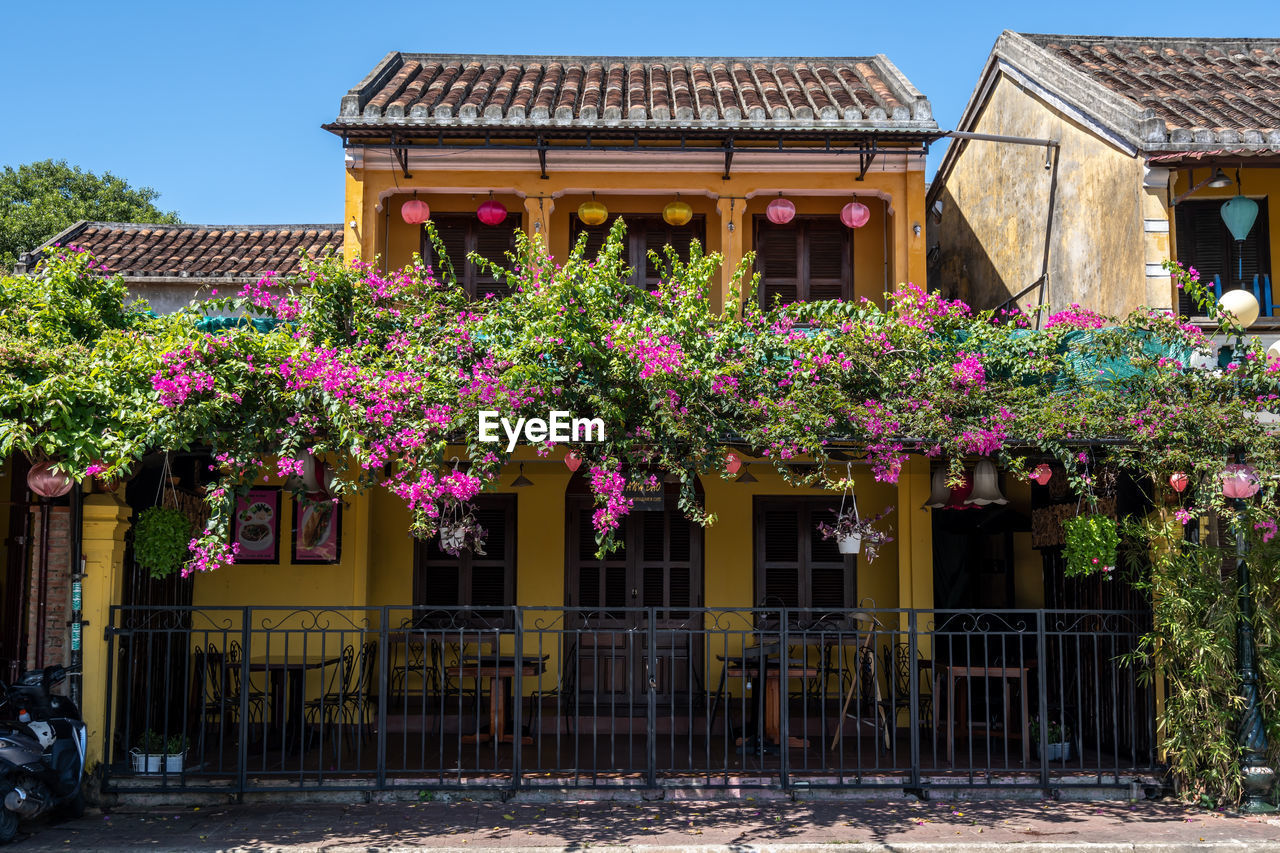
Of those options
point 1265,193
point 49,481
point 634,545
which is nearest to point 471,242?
point 634,545

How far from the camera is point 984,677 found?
10219mm

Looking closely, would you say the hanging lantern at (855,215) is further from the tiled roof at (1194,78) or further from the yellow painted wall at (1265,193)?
the yellow painted wall at (1265,193)

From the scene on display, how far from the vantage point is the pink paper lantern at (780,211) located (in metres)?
12.0

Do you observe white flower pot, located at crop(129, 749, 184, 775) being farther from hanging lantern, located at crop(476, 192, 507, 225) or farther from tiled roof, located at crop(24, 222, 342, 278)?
tiled roof, located at crop(24, 222, 342, 278)

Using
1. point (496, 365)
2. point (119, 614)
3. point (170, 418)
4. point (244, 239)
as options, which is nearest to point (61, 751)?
point (119, 614)

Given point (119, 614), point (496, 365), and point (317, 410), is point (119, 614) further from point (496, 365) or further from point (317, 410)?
point (496, 365)

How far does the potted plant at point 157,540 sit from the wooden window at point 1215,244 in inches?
411

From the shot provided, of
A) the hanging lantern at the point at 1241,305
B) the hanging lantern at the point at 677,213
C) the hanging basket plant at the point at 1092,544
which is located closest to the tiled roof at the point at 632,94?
the hanging lantern at the point at 677,213

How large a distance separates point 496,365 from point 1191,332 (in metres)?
5.76

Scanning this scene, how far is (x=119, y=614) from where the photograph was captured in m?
9.21

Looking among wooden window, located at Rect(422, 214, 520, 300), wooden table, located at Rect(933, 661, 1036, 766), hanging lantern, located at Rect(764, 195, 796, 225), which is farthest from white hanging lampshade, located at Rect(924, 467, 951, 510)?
wooden window, located at Rect(422, 214, 520, 300)

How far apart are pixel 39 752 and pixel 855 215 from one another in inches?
356

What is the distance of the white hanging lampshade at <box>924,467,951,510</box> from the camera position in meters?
11.6

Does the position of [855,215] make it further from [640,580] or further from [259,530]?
[259,530]
